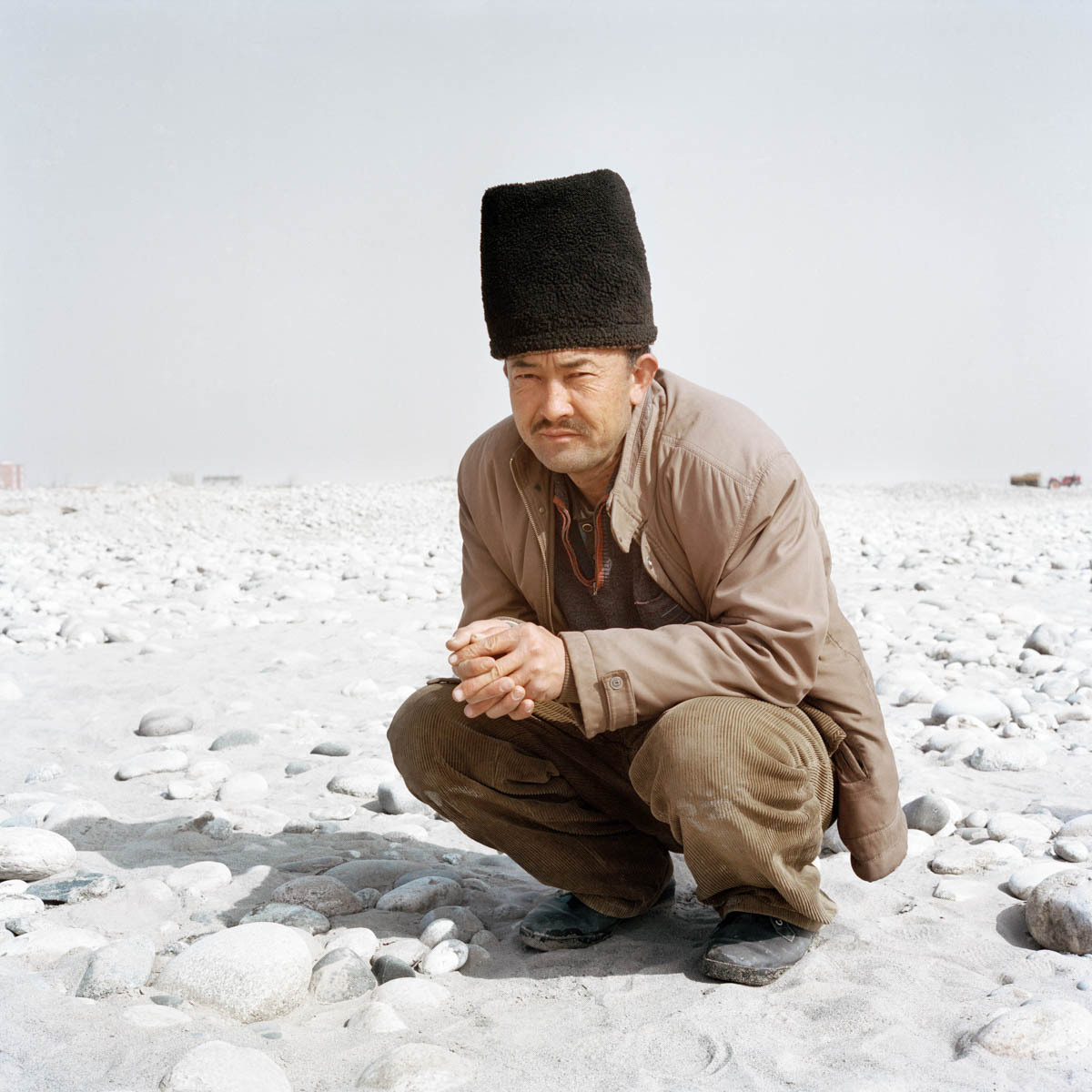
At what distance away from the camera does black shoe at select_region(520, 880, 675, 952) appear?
2.45 metres

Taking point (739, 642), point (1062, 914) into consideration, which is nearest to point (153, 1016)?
point (739, 642)

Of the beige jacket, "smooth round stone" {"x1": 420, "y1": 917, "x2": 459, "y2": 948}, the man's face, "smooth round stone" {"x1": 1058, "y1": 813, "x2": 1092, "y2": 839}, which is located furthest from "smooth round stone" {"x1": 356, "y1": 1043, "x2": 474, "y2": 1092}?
"smooth round stone" {"x1": 1058, "y1": 813, "x2": 1092, "y2": 839}

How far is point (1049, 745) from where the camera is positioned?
13.0 feet

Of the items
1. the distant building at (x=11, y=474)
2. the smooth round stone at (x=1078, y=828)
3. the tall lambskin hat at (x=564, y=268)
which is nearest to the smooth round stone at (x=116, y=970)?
the tall lambskin hat at (x=564, y=268)

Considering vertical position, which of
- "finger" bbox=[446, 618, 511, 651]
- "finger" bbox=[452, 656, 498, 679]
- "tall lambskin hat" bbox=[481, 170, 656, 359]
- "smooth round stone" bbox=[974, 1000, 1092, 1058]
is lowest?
"smooth round stone" bbox=[974, 1000, 1092, 1058]

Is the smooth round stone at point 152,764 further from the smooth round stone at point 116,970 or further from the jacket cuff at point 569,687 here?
the jacket cuff at point 569,687

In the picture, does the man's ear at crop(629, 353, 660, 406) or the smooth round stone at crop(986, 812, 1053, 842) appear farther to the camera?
the smooth round stone at crop(986, 812, 1053, 842)

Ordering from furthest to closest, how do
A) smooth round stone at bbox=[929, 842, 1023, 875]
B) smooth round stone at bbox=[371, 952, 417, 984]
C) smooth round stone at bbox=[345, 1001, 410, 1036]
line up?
smooth round stone at bbox=[929, 842, 1023, 875], smooth round stone at bbox=[371, 952, 417, 984], smooth round stone at bbox=[345, 1001, 410, 1036]

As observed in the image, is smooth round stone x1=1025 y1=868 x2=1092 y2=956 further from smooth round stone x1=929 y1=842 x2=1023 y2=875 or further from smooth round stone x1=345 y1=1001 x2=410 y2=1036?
smooth round stone x1=345 y1=1001 x2=410 y2=1036

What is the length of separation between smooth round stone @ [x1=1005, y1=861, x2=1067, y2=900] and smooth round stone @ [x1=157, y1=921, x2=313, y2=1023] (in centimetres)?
160

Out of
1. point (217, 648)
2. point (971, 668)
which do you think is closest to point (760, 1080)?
point (971, 668)

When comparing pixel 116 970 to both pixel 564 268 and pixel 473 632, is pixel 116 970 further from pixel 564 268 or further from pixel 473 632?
pixel 564 268

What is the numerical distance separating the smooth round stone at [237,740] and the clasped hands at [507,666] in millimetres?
2174

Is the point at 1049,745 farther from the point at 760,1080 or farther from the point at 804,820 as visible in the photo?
the point at 760,1080
